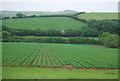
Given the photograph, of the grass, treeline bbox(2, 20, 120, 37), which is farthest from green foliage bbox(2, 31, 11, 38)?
the grass

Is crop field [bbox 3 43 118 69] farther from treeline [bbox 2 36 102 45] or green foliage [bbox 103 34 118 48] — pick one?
green foliage [bbox 103 34 118 48]

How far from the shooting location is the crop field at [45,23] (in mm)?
Answer: 80750

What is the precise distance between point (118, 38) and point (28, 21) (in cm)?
3827

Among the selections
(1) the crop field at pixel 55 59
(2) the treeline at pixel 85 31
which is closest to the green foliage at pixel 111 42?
(2) the treeline at pixel 85 31

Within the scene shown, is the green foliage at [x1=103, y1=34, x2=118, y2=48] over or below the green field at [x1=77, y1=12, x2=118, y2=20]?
→ below

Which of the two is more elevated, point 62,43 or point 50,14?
point 50,14

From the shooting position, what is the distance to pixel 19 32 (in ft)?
240

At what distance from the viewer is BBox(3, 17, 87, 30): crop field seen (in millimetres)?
80750

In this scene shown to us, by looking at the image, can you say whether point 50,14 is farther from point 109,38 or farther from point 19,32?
point 109,38

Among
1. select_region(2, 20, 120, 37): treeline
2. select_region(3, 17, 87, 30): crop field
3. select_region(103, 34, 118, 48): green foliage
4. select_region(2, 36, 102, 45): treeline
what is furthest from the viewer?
select_region(3, 17, 87, 30): crop field

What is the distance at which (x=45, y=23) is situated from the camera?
307 feet

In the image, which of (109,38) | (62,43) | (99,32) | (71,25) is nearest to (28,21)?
(71,25)

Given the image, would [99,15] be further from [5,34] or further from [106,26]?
[5,34]

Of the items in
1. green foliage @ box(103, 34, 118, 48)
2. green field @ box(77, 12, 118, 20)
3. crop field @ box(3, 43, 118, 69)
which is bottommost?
green foliage @ box(103, 34, 118, 48)
